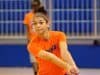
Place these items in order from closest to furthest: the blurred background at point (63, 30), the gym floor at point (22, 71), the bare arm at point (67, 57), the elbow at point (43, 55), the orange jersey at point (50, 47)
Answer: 1. the bare arm at point (67, 57)
2. the elbow at point (43, 55)
3. the orange jersey at point (50, 47)
4. the gym floor at point (22, 71)
5. the blurred background at point (63, 30)

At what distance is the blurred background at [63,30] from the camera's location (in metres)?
7.83

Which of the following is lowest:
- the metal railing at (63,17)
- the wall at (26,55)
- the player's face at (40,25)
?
the wall at (26,55)

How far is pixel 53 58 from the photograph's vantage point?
311cm

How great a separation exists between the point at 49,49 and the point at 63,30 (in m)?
4.60

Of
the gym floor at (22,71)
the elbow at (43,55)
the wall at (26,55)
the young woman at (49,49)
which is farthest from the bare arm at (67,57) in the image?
the wall at (26,55)

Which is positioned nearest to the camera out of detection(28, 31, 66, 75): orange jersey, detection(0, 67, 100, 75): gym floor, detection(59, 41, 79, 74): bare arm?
detection(59, 41, 79, 74): bare arm

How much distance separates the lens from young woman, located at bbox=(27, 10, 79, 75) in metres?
3.10

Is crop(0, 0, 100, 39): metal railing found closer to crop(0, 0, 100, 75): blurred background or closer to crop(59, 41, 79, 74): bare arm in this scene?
crop(0, 0, 100, 75): blurred background

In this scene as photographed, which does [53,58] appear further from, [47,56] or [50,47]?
[50,47]

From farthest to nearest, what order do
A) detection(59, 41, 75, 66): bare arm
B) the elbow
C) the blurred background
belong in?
the blurred background
the elbow
detection(59, 41, 75, 66): bare arm

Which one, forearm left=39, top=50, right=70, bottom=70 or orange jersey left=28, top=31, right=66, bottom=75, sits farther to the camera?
orange jersey left=28, top=31, right=66, bottom=75

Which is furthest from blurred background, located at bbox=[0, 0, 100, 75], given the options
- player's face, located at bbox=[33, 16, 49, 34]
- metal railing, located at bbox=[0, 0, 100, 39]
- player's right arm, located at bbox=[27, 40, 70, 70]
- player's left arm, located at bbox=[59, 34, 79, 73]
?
player's face, located at bbox=[33, 16, 49, 34]

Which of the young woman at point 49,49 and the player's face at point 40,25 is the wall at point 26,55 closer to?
the young woman at point 49,49

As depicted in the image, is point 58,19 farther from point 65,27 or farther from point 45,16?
point 45,16
